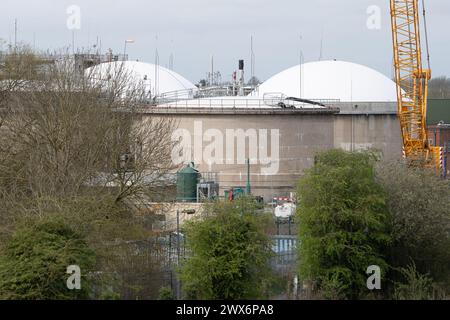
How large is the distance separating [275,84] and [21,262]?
139 feet

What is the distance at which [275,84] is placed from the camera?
193 ft

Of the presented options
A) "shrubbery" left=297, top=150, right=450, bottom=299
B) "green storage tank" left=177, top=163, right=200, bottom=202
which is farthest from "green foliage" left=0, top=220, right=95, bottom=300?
"green storage tank" left=177, top=163, right=200, bottom=202

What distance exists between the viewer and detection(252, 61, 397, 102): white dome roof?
184ft

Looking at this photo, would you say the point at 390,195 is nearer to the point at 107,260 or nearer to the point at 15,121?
the point at 107,260

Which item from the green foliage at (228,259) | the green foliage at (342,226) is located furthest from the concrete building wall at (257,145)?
the green foliage at (228,259)

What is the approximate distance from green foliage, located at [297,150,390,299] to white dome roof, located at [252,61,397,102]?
32.5 m

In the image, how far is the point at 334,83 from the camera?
5716 cm

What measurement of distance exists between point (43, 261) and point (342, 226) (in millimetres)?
8293

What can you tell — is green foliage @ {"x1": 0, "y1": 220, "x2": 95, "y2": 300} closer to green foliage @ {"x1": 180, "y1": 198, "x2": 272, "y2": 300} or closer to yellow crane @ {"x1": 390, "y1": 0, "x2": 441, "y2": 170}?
green foliage @ {"x1": 180, "y1": 198, "x2": 272, "y2": 300}

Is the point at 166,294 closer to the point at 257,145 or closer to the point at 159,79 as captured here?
the point at 257,145

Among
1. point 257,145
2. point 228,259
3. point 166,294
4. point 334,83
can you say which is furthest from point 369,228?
point 334,83

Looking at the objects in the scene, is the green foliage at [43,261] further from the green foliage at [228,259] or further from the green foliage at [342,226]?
the green foliage at [342,226]

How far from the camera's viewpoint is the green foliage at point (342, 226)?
72.2 ft
